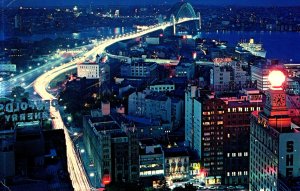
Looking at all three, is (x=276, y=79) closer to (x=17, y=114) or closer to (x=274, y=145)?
(x=274, y=145)

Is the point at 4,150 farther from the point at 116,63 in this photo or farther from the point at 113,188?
the point at 116,63

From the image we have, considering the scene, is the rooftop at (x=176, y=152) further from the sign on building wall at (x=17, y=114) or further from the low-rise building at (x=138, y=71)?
the low-rise building at (x=138, y=71)

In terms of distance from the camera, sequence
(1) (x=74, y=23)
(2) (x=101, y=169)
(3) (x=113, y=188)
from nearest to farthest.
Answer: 1. (3) (x=113, y=188)
2. (2) (x=101, y=169)
3. (1) (x=74, y=23)

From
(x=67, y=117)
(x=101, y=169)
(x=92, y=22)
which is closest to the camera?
(x=101, y=169)

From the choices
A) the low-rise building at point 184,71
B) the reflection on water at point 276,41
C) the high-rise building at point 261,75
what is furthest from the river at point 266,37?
the high-rise building at point 261,75

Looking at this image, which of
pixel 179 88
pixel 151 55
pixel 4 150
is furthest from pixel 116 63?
pixel 4 150

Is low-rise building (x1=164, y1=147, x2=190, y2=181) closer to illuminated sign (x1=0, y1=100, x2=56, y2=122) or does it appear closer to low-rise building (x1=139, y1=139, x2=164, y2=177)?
low-rise building (x1=139, y1=139, x2=164, y2=177)

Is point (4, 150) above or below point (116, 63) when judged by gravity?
above
